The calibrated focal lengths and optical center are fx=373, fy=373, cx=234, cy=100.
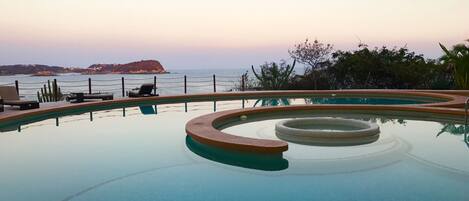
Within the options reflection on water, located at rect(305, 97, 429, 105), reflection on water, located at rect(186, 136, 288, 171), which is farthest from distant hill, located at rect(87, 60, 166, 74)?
reflection on water, located at rect(186, 136, 288, 171)

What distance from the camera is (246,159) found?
4.56 meters

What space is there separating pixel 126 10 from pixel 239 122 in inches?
282

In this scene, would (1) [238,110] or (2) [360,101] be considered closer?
(1) [238,110]

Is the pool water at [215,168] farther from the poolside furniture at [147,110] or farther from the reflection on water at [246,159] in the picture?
the poolside furniture at [147,110]

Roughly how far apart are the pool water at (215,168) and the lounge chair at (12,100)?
183 cm

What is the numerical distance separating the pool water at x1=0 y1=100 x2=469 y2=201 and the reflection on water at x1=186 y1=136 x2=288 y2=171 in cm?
1

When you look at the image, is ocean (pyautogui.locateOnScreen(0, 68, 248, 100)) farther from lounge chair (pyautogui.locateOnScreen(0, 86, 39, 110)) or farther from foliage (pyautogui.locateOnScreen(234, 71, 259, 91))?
lounge chair (pyautogui.locateOnScreen(0, 86, 39, 110))

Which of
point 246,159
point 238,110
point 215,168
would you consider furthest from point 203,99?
point 215,168

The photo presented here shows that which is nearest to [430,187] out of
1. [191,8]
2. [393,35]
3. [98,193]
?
[98,193]

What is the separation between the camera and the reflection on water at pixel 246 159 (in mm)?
4340

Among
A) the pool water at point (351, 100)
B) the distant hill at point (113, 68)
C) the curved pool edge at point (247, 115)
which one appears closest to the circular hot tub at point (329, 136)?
the curved pool edge at point (247, 115)

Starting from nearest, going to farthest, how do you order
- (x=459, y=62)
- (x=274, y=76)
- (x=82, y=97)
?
1. (x=82, y=97)
2. (x=459, y=62)
3. (x=274, y=76)

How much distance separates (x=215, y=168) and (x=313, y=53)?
1153 cm

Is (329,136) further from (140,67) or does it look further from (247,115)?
(140,67)
